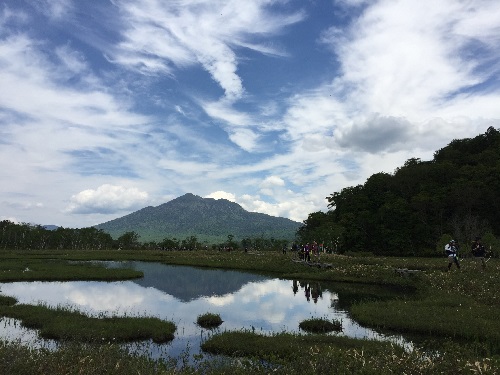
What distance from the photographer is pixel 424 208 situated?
9081cm

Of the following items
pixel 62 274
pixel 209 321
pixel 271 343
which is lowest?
pixel 209 321

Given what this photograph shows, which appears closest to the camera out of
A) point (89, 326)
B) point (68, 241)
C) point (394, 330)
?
point (89, 326)

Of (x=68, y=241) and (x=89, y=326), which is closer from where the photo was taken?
(x=89, y=326)

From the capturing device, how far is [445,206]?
88312 millimetres

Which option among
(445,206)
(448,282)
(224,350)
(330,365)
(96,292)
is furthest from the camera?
(445,206)

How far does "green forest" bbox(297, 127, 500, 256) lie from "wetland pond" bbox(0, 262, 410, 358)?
45.6m

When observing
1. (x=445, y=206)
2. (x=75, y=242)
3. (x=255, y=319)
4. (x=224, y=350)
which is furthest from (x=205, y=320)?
(x=75, y=242)

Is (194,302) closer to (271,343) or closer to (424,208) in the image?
(271,343)

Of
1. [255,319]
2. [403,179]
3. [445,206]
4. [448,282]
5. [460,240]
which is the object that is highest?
[403,179]

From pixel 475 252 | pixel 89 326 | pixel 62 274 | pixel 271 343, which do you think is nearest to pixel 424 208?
pixel 475 252

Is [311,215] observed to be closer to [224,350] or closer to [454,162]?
[454,162]

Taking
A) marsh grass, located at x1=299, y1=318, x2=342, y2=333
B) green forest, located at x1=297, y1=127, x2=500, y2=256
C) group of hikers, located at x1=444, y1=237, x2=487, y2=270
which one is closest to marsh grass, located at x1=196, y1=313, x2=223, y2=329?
marsh grass, located at x1=299, y1=318, x2=342, y2=333

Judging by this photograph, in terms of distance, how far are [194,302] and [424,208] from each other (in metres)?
76.5

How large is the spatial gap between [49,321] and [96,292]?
15153 mm
